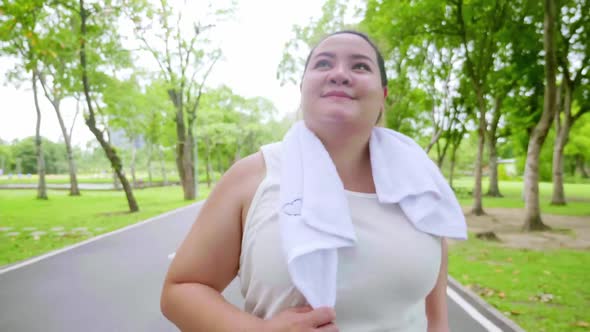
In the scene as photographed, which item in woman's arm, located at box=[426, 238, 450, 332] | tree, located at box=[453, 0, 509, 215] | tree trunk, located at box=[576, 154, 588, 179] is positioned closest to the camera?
woman's arm, located at box=[426, 238, 450, 332]

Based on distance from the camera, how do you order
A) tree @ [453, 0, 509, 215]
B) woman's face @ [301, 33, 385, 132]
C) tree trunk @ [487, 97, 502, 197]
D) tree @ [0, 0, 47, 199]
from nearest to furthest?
woman's face @ [301, 33, 385, 132], tree @ [0, 0, 47, 199], tree @ [453, 0, 509, 215], tree trunk @ [487, 97, 502, 197]

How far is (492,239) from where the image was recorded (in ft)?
34.8

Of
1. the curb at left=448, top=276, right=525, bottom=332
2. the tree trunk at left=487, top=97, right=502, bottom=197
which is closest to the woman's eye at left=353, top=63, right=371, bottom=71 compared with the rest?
the curb at left=448, top=276, right=525, bottom=332

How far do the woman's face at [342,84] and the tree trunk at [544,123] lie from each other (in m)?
10.7

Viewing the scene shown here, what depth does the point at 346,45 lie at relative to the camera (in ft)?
4.64

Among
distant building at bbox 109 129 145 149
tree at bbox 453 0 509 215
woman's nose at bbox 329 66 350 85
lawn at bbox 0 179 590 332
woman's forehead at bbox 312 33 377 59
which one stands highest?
tree at bbox 453 0 509 215

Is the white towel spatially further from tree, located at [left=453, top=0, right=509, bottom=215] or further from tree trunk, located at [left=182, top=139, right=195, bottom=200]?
tree trunk, located at [left=182, top=139, right=195, bottom=200]

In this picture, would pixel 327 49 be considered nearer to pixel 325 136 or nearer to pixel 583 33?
pixel 325 136

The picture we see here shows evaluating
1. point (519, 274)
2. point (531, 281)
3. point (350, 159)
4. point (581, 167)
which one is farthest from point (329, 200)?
point (581, 167)

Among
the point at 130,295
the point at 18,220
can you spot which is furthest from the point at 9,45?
the point at 130,295

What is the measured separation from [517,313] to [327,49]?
202 inches

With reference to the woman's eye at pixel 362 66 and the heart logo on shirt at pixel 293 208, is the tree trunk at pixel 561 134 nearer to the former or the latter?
the woman's eye at pixel 362 66

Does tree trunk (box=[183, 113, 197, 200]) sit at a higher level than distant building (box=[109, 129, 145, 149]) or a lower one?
lower

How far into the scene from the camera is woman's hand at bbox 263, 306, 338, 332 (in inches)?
43.2
